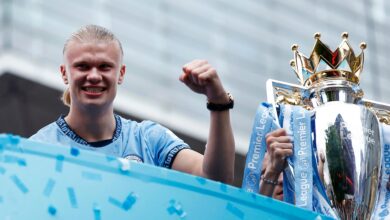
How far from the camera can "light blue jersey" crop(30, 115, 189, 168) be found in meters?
3.21

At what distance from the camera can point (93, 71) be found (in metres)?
3.12

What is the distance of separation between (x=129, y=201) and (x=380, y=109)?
49.0 inches

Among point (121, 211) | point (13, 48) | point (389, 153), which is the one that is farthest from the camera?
point (13, 48)

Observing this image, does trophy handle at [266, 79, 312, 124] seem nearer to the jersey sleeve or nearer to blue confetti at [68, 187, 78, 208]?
the jersey sleeve

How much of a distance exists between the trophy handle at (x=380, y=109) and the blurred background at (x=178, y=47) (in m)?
17.2

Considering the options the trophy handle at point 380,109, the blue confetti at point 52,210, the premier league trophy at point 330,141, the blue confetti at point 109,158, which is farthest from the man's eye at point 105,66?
the trophy handle at point 380,109

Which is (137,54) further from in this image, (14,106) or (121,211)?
(121,211)

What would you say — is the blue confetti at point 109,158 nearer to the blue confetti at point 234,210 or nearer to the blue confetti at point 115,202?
the blue confetti at point 115,202

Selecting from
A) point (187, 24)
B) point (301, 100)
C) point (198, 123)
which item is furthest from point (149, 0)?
point (301, 100)

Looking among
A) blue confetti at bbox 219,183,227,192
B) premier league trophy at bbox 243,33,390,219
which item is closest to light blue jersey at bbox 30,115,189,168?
premier league trophy at bbox 243,33,390,219

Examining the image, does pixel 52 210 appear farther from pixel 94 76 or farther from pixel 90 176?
pixel 94 76

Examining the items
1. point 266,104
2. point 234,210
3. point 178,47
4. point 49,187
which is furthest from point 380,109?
point 178,47

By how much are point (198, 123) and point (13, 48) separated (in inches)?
155

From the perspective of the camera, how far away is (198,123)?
22641mm
